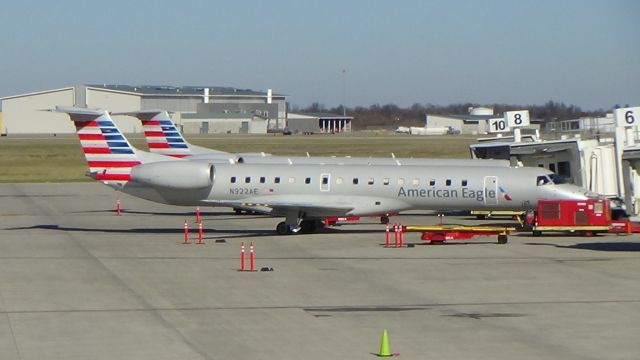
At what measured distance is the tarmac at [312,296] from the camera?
17.4m

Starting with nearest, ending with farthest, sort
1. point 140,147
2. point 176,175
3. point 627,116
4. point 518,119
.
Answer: point 627,116, point 176,175, point 518,119, point 140,147

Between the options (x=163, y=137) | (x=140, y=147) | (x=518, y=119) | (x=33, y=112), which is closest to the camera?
(x=518, y=119)

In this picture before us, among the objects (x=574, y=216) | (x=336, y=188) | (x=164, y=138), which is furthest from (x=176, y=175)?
(x=164, y=138)

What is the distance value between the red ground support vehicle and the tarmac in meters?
0.43

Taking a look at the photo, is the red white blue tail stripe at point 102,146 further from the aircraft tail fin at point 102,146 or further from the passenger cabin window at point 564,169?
the passenger cabin window at point 564,169

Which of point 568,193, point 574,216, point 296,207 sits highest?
point 568,193

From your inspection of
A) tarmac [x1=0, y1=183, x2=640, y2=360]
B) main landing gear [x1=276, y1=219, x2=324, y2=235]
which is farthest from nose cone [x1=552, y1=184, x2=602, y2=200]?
main landing gear [x1=276, y1=219, x2=324, y2=235]

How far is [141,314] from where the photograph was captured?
802 inches

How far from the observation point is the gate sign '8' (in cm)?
3243

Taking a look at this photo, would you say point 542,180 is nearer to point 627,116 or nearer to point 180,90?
point 627,116

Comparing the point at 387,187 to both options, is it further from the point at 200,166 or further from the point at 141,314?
the point at 141,314

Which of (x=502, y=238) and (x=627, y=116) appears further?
(x=627, y=116)

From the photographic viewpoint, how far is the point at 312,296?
22578 millimetres

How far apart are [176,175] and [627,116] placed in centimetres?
1386
